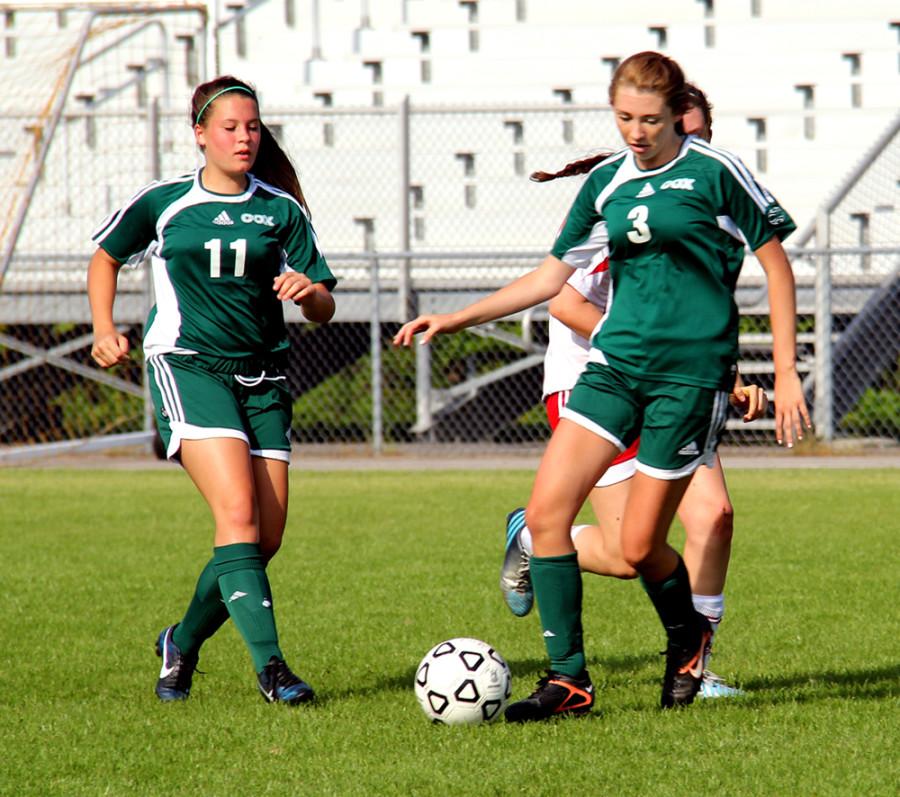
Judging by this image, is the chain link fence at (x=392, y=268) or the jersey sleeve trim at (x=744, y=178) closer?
the jersey sleeve trim at (x=744, y=178)

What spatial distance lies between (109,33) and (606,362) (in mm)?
18489

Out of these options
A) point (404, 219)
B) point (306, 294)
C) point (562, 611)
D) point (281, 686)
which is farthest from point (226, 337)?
point (404, 219)

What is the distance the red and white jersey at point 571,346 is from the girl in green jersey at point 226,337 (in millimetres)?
912

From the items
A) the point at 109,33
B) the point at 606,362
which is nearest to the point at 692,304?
the point at 606,362

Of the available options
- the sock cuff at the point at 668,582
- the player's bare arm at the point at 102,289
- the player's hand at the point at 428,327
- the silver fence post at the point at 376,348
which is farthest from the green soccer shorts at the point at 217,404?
the silver fence post at the point at 376,348

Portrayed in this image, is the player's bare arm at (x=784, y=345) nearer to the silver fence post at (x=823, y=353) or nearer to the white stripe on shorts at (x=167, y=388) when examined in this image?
the white stripe on shorts at (x=167, y=388)

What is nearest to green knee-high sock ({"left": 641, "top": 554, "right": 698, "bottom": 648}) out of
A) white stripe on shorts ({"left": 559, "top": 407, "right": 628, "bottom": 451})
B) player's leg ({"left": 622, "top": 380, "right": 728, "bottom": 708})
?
player's leg ({"left": 622, "top": 380, "right": 728, "bottom": 708})

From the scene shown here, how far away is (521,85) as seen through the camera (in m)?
19.2

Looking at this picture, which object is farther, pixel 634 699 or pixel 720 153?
Result: pixel 634 699

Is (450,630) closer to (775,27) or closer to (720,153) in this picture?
(720,153)

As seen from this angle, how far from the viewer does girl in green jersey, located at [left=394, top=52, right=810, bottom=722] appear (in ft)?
14.6

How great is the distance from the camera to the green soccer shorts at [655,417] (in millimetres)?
4492

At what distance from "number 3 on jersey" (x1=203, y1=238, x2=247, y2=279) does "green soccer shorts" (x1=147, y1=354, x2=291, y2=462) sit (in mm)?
294

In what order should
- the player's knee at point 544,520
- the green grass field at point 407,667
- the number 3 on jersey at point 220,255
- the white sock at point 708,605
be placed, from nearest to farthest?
1. the green grass field at point 407,667
2. the player's knee at point 544,520
3. the number 3 on jersey at point 220,255
4. the white sock at point 708,605
